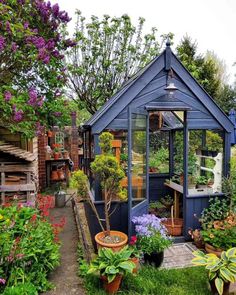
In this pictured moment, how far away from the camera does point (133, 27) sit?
33.8 feet

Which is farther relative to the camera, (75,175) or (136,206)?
(136,206)

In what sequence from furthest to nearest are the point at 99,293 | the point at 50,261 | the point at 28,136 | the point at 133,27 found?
the point at 133,27 < the point at 28,136 < the point at 50,261 < the point at 99,293

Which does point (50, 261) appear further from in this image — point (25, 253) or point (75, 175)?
point (75, 175)

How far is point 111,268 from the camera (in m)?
3.14

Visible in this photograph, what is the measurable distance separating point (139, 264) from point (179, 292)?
0.82 meters

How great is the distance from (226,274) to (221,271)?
64 mm

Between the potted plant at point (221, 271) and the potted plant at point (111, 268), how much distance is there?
100cm

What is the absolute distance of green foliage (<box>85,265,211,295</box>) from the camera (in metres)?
3.34

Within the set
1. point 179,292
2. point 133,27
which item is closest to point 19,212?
point 179,292

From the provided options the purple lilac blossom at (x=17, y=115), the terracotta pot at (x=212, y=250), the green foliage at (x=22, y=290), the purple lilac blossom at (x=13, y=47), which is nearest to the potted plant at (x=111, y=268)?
the green foliage at (x=22, y=290)

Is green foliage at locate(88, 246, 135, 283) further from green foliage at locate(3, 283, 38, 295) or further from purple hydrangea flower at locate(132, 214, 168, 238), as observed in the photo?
green foliage at locate(3, 283, 38, 295)

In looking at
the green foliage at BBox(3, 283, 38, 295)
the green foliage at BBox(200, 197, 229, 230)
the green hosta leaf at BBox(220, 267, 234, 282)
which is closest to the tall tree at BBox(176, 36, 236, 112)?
the green foliage at BBox(200, 197, 229, 230)

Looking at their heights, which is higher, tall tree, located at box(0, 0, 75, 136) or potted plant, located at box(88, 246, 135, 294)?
tall tree, located at box(0, 0, 75, 136)

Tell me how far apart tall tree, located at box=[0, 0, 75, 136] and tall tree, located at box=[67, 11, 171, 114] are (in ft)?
16.6
